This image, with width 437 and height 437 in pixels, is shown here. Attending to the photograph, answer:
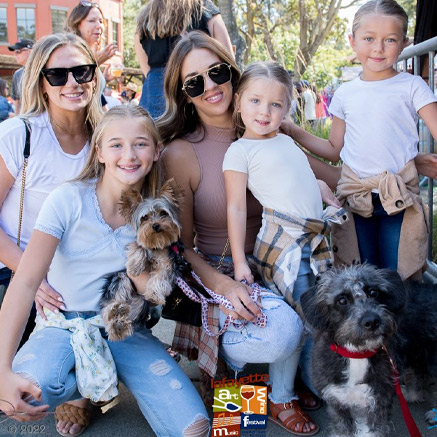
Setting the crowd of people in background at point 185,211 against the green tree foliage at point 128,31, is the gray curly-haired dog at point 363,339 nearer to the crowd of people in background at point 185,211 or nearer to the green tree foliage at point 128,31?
the crowd of people in background at point 185,211

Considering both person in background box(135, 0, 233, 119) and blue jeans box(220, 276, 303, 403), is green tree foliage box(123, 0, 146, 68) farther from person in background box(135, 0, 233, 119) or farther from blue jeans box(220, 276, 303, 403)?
blue jeans box(220, 276, 303, 403)

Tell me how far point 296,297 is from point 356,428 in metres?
0.89

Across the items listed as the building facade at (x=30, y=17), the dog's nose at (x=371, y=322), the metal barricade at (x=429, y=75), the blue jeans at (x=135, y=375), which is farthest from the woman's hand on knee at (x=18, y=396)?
the building facade at (x=30, y=17)

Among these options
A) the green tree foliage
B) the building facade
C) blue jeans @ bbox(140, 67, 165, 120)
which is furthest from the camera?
the green tree foliage

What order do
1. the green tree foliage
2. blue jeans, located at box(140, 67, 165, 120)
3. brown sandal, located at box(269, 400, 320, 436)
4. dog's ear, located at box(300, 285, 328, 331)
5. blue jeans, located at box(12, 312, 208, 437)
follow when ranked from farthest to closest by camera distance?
the green tree foliage
blue jeans, located at box(140, 67, 165, 120)
brown sandal, located at box(269, 400, 320, 436)
blue jeans, located at box(12, 312, 208, 437)
dog's ear, located at box(300, 285, 328, 331)

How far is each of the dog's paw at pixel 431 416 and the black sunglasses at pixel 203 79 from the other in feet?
8.52

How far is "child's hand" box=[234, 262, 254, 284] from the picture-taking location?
3.42m

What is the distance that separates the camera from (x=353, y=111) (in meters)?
3.77

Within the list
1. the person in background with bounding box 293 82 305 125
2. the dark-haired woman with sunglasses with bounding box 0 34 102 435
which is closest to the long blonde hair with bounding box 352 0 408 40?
the dark-haired woman with sunglasses with bounding box 0 34 102 435

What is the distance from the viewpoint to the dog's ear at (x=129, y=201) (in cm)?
323

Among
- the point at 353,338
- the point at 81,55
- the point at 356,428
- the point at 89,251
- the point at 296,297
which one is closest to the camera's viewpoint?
the point at 353,338

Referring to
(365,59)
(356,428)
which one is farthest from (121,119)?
(356,428)

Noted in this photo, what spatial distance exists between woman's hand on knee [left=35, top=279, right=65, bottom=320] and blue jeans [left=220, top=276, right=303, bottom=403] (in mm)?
1028

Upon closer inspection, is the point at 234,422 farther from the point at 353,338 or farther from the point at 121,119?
the point at 121,119
